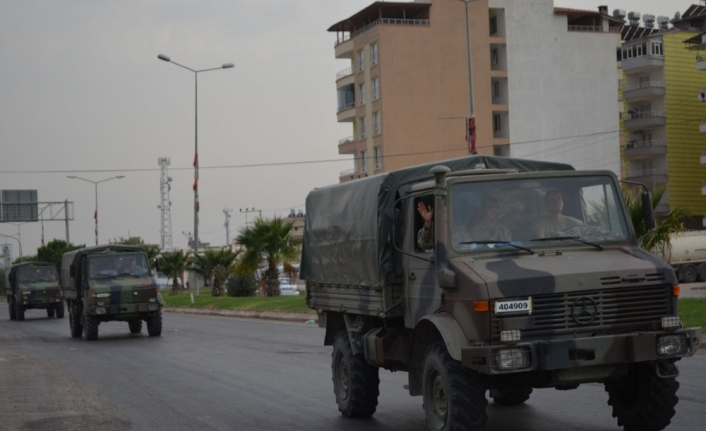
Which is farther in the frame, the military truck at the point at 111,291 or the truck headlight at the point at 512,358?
the military truck at the point at 111,291

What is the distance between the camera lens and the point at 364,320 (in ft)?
35.7

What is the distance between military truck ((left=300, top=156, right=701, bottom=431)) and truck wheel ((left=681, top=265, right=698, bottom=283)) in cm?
4756

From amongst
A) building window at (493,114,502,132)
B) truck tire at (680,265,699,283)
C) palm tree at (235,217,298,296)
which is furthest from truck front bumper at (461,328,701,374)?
building window at (493,114,502,132)

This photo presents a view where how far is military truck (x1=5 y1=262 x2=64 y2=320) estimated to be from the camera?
153 ft

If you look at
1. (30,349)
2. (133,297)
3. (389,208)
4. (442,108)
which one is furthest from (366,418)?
(442,108)

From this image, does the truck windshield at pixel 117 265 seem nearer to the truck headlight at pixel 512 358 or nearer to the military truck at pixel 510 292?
the military truck at pixel 510 292

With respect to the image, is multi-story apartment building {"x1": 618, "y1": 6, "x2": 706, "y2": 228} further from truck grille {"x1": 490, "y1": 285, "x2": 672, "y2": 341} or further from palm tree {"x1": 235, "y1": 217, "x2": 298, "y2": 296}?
truck grille {"x1": 490, "y1": 285, "x2": 672, "y2": 341}

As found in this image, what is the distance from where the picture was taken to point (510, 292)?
804 cm

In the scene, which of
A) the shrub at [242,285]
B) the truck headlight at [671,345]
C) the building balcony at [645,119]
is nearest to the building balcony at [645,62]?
the building balcony at [645,119]

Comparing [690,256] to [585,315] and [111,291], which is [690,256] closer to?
[111,291]

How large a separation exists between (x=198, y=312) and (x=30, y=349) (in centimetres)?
2077

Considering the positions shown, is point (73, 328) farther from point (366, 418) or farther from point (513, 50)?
point (513, 50)

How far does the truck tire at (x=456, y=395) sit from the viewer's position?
26.9ft

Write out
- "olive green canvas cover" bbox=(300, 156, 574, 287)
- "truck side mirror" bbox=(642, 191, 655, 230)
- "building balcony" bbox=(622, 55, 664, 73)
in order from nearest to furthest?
"truck side mirror" bbox=(642, 191, 655, 230)
"olive green canvas cover" bbox=(300, 156, 574, 287)
"building balcony" bbox=(622, 55, 664, 73)
